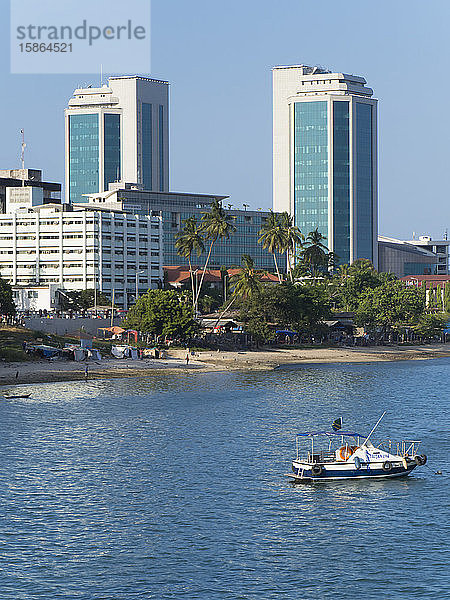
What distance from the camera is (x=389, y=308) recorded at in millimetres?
188500

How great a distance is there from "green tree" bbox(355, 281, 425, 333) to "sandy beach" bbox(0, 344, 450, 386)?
259 inches

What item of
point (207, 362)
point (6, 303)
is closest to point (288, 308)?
point (207, 362)

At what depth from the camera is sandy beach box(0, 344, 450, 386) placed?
11888cm

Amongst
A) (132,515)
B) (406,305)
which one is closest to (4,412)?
(132,515)

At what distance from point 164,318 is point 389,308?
6128 centimetres

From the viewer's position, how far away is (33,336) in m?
138

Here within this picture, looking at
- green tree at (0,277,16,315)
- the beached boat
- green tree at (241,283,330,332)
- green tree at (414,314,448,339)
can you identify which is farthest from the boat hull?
green tree at (414,314,448,339)

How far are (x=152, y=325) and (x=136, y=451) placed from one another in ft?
245

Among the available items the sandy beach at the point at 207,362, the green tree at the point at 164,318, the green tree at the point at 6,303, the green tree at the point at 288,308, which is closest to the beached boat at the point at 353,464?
the sandy beach at the point at 207,362

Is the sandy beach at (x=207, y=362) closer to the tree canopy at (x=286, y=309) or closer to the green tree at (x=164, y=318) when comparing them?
the green tree at (x=164, y=318)

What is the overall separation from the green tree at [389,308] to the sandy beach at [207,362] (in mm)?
6579

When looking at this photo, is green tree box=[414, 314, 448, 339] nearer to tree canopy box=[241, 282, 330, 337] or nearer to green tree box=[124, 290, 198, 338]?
tree canopy box=[241, 282, 330, 337]

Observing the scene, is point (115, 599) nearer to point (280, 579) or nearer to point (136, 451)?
point (280, 579)

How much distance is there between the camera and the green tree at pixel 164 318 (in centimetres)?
14600
